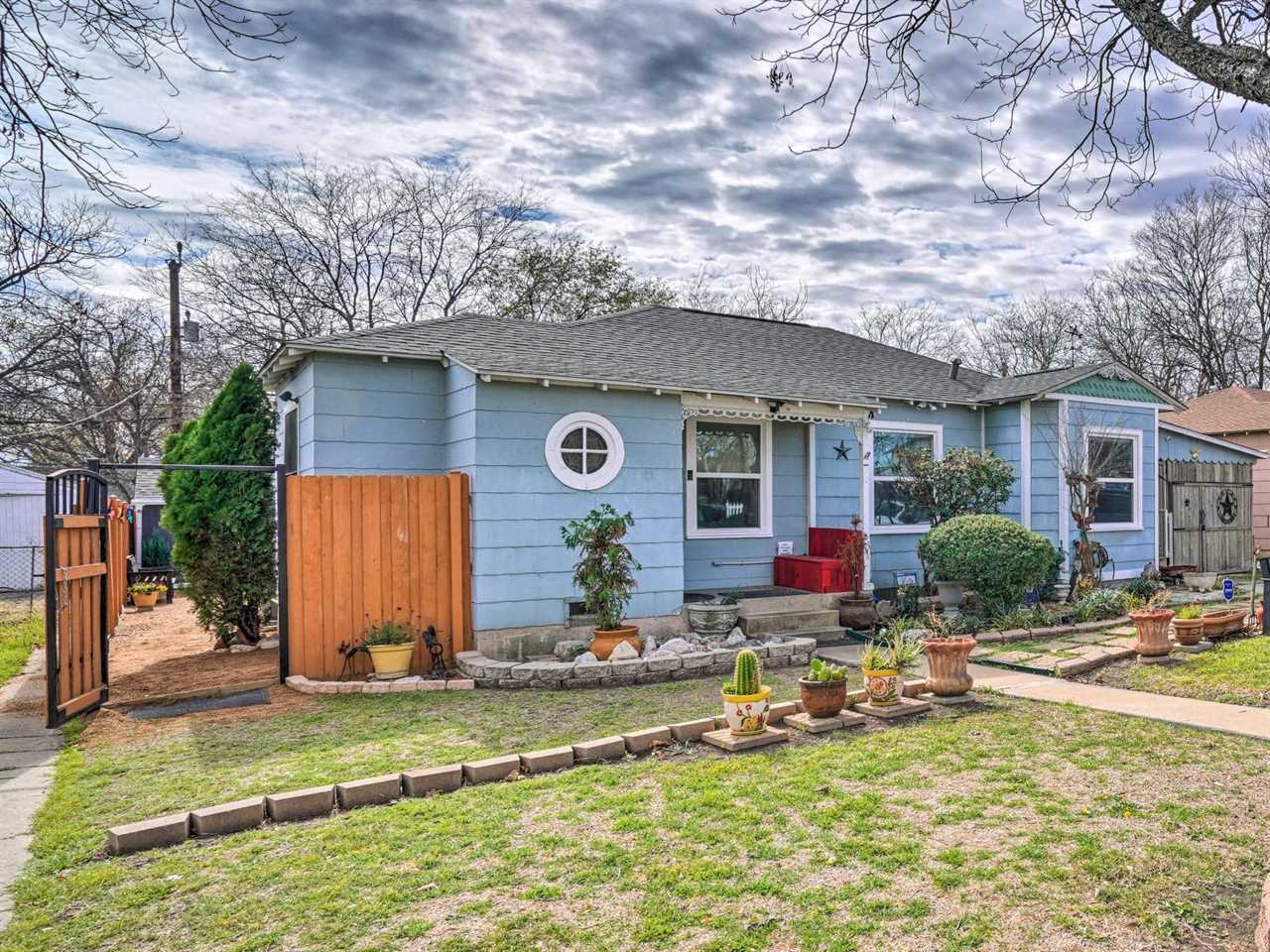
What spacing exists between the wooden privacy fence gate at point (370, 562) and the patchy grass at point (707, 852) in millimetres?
2130

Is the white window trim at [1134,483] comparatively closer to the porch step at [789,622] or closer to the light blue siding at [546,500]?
the porch step at [789,622]

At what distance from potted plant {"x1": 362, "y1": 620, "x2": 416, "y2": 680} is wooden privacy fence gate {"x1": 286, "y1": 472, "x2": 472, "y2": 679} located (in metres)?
0.20

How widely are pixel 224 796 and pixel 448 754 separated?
129 centimetres

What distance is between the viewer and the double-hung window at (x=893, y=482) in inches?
438

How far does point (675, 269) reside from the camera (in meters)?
25.5

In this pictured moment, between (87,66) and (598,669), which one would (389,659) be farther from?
(87,66)

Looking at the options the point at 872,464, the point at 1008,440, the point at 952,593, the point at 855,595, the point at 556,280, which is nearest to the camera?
the point at 855,595

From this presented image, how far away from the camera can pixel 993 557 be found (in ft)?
29.7

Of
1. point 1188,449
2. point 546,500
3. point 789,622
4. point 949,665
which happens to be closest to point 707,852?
point 949,665

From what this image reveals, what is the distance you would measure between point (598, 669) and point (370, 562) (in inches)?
96.7

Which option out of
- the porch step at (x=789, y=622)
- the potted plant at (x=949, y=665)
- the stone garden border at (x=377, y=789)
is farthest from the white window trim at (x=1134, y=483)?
the stone garden border at (x=377, y=789)

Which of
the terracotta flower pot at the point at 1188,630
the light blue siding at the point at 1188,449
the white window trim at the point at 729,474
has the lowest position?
the terracotta flower pot at the point at 1188,630

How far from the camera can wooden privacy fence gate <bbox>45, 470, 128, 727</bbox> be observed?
19.2 feet

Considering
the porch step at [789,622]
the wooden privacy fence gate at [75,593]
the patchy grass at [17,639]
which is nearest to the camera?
the wooden privacy fence gate at [75,593]
